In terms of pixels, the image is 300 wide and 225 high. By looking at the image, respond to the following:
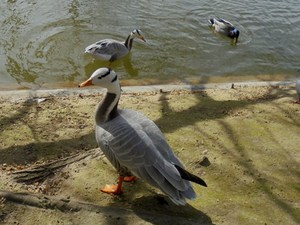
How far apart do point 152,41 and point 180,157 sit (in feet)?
19.3

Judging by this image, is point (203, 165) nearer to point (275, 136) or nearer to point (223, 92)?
point (275, 136)

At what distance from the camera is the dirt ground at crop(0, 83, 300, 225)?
3.99m

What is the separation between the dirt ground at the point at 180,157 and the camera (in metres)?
3.99

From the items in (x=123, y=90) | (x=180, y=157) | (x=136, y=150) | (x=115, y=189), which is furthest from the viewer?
(x=123, y=90)

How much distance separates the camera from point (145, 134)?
414 centimetres

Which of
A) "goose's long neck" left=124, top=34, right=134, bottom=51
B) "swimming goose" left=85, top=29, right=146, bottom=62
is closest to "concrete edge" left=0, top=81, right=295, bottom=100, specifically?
"swimming goose" left=85, top=29, right=146, bottom=62

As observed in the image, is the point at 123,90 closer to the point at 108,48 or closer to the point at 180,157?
the point at 108,48

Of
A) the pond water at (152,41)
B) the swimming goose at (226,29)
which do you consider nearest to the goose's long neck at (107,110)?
the pond water at (152,41)

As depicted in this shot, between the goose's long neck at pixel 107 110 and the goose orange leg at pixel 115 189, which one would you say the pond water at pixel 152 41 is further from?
the goose orange leg at pixel 115 189

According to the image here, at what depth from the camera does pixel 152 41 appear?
10.4 metres

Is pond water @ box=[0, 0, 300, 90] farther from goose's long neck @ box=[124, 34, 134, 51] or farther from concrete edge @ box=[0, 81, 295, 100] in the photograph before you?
concrete edge @ box=[0, 81, 295, 100]

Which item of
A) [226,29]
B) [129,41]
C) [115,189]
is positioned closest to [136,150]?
[115,189]

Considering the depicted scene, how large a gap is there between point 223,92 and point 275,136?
2.18m

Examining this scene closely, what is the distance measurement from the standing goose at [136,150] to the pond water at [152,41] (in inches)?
165
